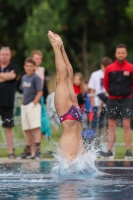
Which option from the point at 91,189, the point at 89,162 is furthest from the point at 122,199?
the point at 89,162

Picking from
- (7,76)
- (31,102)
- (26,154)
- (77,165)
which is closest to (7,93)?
(7,76)

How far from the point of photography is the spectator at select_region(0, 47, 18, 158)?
17002 millimetres

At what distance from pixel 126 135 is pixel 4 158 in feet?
7.49

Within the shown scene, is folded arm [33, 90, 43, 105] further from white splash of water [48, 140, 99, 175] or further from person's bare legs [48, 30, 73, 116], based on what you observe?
white splash of water [48, 140, 99, 175]

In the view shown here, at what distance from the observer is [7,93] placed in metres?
17.1

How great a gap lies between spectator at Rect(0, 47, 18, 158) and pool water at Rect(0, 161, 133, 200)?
2.56m

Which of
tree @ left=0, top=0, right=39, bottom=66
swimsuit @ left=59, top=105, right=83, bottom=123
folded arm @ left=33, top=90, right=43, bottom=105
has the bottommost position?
swimsuit @ left=59, top=105, right=83, bottom=123

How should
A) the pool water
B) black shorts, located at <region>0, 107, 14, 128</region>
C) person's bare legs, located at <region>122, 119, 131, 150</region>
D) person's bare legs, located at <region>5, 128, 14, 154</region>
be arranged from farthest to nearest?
1. black shorts, located at <region>0, 107, 14, 128</region>
2. person's bare legs, located at <region>5, 128, 14, 154</region>
3. person's bare legs, located at <region>122, 119, 131, 150</region>
4. the pool water

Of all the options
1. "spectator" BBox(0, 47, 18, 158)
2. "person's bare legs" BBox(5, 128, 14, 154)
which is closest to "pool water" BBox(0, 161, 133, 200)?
"person's bare legs" BBox(5, 128, 14, 154)

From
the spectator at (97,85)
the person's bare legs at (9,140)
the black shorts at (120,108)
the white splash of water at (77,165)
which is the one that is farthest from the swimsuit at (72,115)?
the spectator at (97,85)

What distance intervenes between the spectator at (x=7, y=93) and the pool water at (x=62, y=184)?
2.56 meters

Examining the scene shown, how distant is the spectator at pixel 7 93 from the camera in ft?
55.8

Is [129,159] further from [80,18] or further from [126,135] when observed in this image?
[80,18]

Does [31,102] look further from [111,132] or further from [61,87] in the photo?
[61,87]
